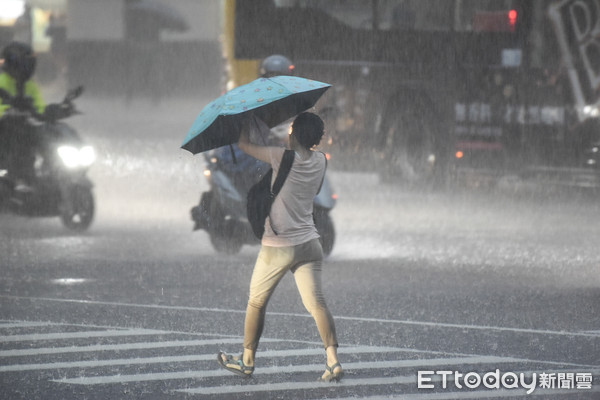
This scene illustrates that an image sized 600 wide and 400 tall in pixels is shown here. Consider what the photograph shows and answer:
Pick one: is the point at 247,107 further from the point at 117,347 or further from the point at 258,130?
the point at 117,347

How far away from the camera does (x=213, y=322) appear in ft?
27.7

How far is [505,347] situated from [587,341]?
601 millimetres

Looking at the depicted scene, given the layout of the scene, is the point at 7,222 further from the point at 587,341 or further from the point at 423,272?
the point at 587,341

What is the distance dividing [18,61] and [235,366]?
763 cm

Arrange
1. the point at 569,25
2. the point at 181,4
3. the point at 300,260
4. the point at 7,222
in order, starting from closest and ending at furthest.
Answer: the point at 300,260, the point at 7,222, the point at 569,25, the point at 181,4

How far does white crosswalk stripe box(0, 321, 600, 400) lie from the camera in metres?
6.45

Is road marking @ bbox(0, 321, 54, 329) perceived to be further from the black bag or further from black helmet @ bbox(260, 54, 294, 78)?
black helmet @ bbox(260, 54, 294, 78)

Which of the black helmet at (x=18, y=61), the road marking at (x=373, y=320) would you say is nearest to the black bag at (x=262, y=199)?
the road marking at (x=373, y=320)

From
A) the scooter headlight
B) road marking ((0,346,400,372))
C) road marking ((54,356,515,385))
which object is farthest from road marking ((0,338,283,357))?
the scooter headlight

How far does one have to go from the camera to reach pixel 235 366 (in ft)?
21.7

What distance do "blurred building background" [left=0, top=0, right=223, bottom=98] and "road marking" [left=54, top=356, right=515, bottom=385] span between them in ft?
141

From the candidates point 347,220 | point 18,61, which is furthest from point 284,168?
point 347,220

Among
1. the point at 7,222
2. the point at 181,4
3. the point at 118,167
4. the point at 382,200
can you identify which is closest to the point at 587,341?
the point at 7,222

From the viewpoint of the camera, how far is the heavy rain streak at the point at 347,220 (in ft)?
22.1
